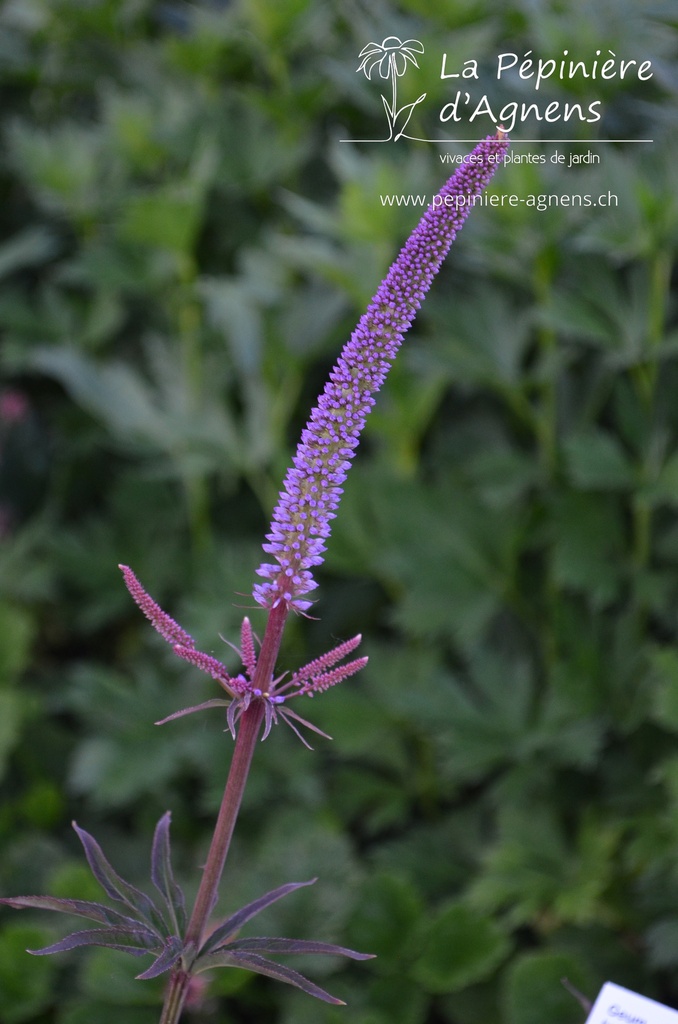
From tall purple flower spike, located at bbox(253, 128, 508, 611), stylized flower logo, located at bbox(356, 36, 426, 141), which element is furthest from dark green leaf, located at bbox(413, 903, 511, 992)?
stylized flower logo, located at bbox(356, 36, 426, 141)

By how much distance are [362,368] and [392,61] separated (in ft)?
3.34

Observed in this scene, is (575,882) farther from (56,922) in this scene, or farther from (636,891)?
(56,922)

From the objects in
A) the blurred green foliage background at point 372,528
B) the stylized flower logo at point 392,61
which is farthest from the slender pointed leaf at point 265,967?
the stylized flower logo at point 392,61

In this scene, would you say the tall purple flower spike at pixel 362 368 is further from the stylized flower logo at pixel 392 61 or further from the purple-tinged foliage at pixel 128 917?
the stylized flower logo at pixel 392 61

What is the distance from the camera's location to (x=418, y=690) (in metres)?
1.26

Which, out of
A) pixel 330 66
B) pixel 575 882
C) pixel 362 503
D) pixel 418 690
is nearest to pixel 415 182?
pixel 330 66

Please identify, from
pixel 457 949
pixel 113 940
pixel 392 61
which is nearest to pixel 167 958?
pixel 113 940

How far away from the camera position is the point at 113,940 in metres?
0.51

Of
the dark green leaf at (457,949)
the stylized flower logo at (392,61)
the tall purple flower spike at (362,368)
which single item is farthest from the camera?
the stylized flower logo at (392,61)

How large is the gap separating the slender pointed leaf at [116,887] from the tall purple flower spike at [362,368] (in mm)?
187

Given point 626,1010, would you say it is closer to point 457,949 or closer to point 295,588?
point 295,588

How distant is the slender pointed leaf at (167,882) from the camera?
55cm

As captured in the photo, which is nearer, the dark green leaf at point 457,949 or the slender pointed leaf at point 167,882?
the slender pointed leaf at point 167,882

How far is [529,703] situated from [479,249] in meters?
0.54
